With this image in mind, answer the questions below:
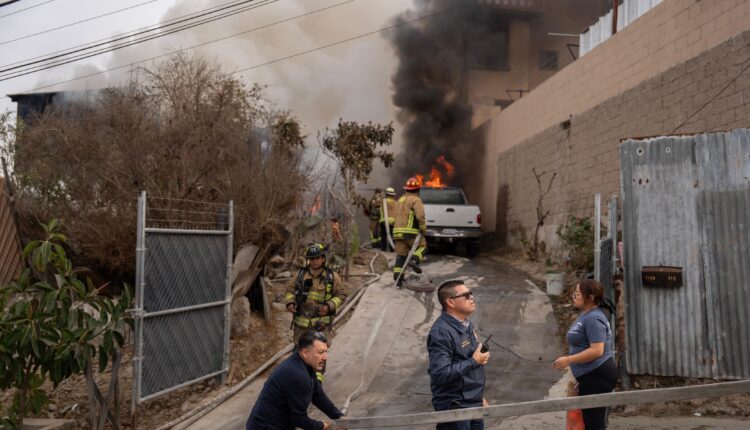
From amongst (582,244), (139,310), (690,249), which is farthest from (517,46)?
(139,310)

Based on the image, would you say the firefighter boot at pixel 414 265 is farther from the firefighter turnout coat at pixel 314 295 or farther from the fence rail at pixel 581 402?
the fence rail at pixel 581 402

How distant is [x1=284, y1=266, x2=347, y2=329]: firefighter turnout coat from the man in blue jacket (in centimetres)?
275

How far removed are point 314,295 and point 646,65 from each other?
668 cm

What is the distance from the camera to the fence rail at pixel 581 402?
255cm

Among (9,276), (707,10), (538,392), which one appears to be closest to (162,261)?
(9,276)

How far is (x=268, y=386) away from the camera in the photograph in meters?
3.85

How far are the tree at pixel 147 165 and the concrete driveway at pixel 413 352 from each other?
204cm

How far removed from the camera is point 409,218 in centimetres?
1046

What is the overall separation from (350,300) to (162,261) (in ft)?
14.3

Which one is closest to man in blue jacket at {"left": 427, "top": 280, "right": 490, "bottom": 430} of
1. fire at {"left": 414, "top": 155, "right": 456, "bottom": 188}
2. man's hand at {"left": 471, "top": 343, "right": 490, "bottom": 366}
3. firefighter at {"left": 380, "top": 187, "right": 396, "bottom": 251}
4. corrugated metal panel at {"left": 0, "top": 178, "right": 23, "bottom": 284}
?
man's hand at {"left": 471, "top": 343, "right": 490, "bottom": 366}

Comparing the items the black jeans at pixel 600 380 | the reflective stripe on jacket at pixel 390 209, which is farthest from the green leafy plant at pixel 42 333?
the reflective stripe on jacket at pixel 390 209

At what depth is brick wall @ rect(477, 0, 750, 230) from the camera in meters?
8.09

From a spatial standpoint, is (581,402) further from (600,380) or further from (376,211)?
(376,211)

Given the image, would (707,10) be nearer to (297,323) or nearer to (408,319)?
(408,319)
